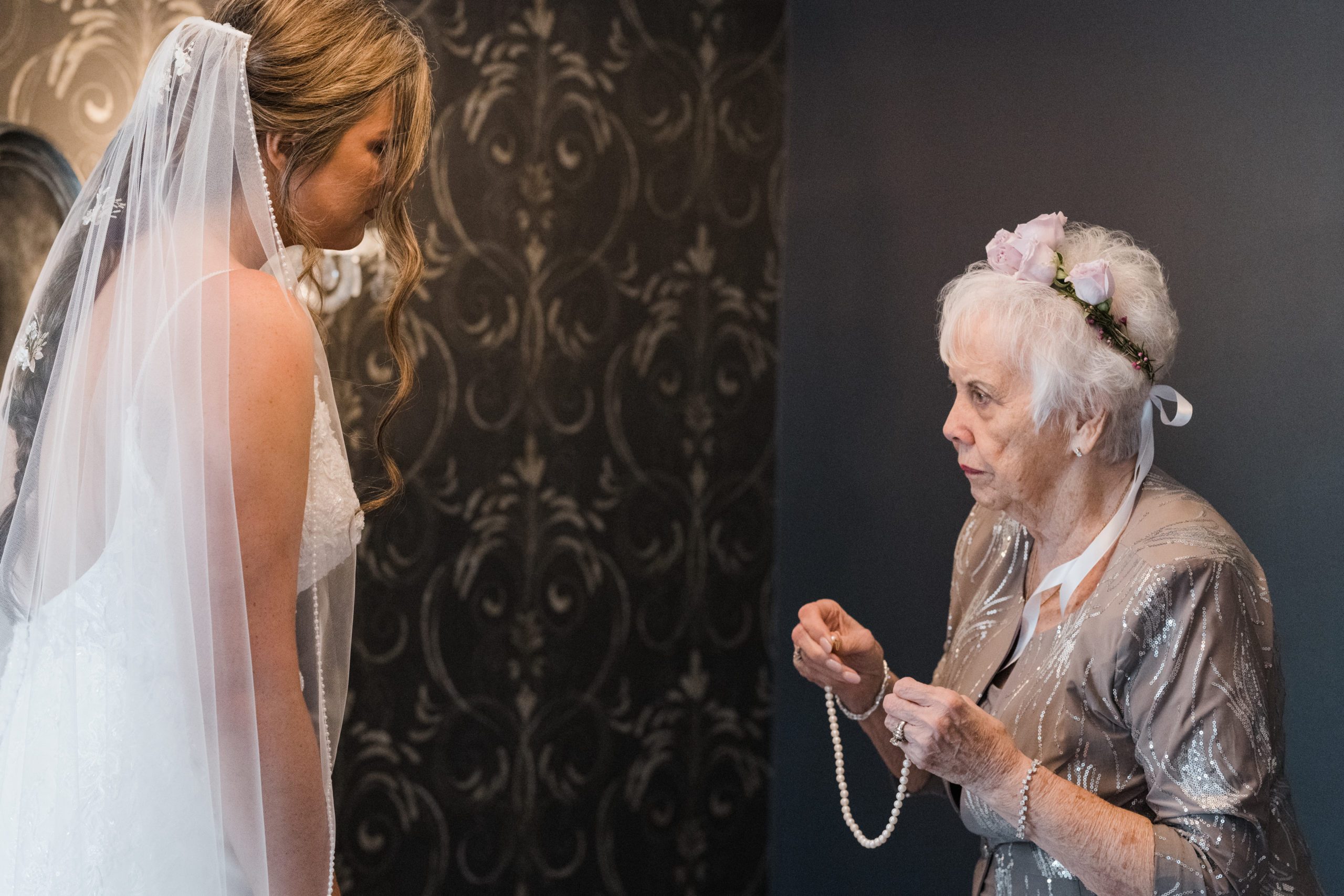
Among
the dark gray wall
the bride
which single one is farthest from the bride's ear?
the dark gray wall

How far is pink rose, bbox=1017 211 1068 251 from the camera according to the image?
5.31 ft

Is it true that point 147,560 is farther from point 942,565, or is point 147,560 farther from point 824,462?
point 824,462

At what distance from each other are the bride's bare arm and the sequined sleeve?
38.5 inches

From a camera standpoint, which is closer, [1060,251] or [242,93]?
[242,93]

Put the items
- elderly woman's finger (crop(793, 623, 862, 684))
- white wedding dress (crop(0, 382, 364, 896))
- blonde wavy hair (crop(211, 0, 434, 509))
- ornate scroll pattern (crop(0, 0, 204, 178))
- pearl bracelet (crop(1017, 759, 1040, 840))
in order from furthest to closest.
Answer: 1. ornate scroll pattern (crop(0, 0, 204, 178))
2. elderly woman's finger (crop(793, 623, 862, 684))
3. pearl bracelet (crop(1017, 759, 1040, 840))
4. blonde wavy hair (crop(211, 0, 434, 509))
5. white wedding dress (crop(0, 382, 364, 896))

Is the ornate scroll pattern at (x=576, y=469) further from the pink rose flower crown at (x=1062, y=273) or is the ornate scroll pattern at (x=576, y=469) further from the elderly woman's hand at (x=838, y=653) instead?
the pink rose flower crown at (x=1062, y=273)

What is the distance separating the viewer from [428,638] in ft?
8.60

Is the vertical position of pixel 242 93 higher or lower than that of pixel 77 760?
higher

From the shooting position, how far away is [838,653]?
5.80 ft

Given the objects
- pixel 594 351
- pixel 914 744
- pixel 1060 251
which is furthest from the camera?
pixel 594 351

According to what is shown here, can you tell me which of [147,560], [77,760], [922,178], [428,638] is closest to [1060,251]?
[922,178]

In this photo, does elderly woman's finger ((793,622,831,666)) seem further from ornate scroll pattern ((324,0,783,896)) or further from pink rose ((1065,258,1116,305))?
ornate scroll pattern ((324,0,783,896))

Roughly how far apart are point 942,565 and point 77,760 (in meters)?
1.72

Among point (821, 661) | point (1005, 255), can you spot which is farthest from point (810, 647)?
point (1005, 255)
